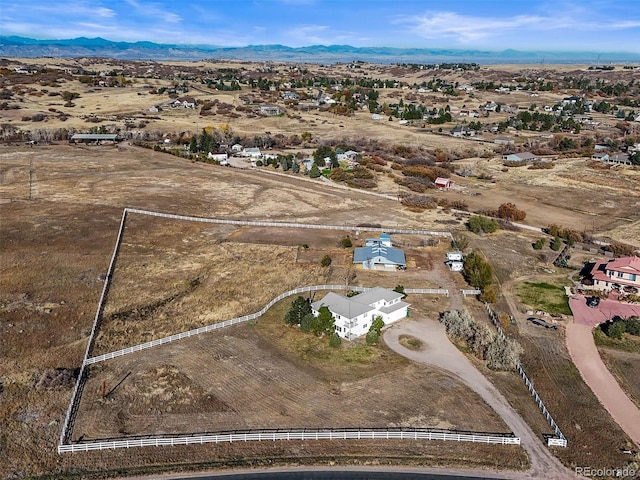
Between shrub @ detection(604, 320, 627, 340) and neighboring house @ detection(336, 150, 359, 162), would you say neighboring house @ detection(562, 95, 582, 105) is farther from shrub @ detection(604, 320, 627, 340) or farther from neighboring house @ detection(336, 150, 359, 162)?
shrub @ detection(604, 320, 627, 340)

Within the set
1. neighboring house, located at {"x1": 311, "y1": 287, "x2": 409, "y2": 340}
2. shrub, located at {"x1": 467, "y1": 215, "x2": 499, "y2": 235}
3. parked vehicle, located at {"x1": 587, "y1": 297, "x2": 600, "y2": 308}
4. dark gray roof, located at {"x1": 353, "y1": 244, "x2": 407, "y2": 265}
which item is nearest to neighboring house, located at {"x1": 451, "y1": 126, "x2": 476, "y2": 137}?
shrub, located at {"x1": 467, "y1": 215, "x2": 499, "y2": 235}

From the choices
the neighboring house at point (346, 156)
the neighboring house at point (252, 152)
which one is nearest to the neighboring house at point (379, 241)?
the neighboring house at point (346, 156)

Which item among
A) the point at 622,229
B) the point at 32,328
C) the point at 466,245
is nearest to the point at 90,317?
the point at 32,328

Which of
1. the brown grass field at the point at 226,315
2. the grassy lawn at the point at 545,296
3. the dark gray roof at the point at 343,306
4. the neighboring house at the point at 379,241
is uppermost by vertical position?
the dark gray roof at the point at 343,306

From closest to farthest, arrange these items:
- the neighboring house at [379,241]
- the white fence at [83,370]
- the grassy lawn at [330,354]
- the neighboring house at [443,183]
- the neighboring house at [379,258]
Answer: the white fence at [83,370]
the grassy lawn at [330,354]
the neighboring house at [379,258]
the neighboring house at [379,241]
the neighboring house at [443,183]

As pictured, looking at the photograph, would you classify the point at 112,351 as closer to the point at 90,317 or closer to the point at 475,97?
the point at 90,317

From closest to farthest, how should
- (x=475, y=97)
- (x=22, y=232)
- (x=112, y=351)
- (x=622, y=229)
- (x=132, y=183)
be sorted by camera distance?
(x=112, y=351), (x=22, y=232), (x=622, y=229), (x=132, y=183), (x=475, y=97)

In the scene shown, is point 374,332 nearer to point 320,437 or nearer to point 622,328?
point 320,437

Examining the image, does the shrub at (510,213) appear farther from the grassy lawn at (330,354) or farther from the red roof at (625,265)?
the grassy lawn at (330,354)
